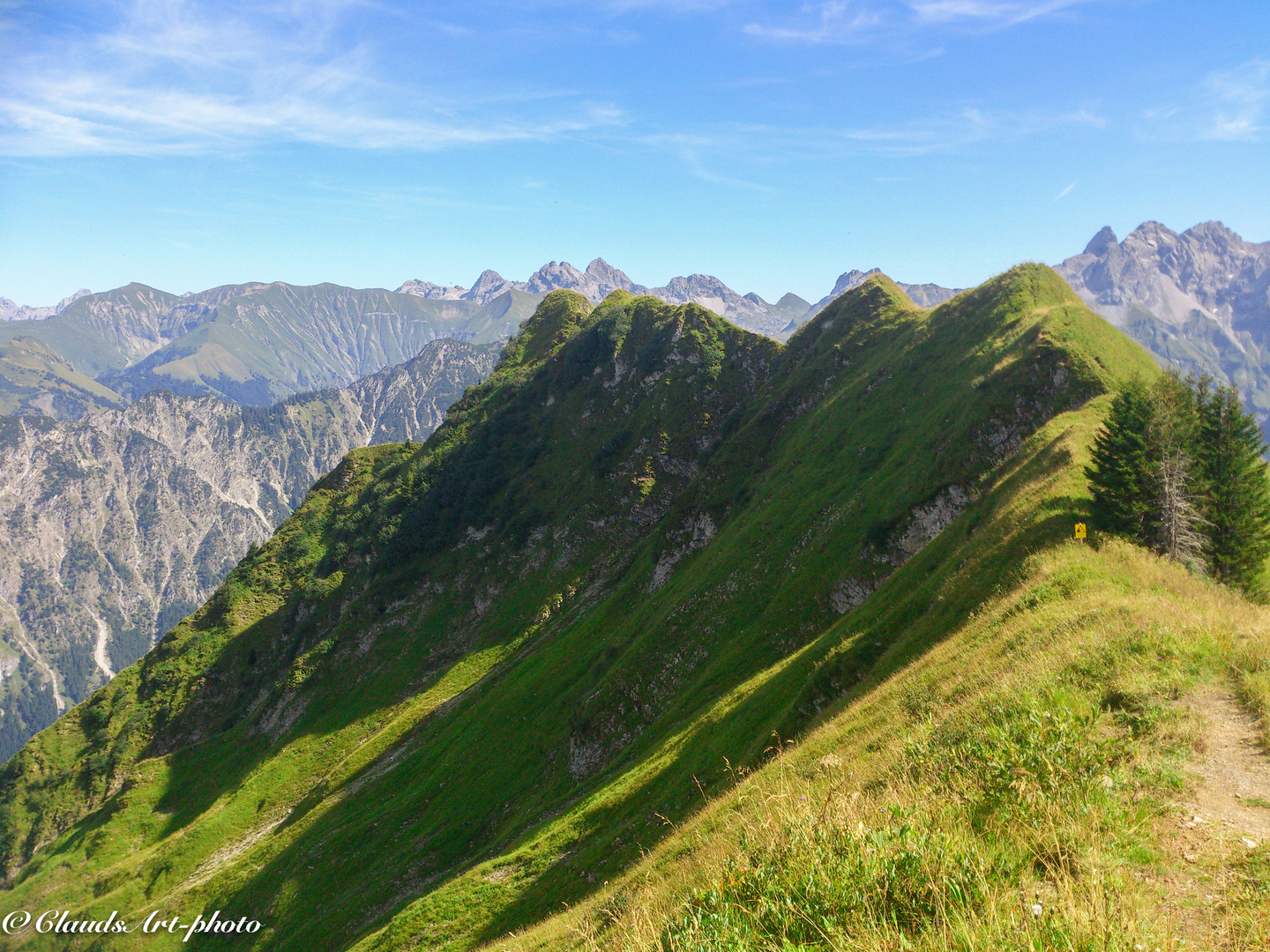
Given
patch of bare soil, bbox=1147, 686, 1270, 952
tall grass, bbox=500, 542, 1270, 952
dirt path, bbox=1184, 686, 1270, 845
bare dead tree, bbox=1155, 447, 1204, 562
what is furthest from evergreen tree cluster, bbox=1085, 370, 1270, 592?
patch of bare soil, bbox=1147, 686, 1270, 952

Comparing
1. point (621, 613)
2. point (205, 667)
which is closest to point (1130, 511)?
point (621, 613)

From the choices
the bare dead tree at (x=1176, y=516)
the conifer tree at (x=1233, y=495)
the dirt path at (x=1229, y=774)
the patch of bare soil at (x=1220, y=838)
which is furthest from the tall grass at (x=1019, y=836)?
the conifer tree at (x=1233, y=495)

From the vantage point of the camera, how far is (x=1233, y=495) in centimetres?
3100

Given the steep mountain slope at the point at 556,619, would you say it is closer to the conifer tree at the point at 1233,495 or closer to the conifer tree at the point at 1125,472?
the conifer tree at the point at 1125,472

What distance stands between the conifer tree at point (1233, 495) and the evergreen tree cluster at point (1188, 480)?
4cm

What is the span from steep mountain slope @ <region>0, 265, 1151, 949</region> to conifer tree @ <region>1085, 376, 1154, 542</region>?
1.86 metres

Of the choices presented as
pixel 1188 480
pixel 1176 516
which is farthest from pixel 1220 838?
pixel 1188 480

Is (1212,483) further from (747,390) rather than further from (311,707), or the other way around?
(311,707)

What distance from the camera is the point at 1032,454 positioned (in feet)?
147

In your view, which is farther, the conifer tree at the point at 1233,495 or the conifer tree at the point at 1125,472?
the conifer tree at the point at 1233,495

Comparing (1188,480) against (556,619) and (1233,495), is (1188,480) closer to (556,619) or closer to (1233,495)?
Answer: (1233,495)

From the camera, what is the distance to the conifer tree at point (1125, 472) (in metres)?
29.3

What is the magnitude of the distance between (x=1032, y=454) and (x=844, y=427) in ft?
106

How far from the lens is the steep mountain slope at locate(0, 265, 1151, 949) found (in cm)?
4238
